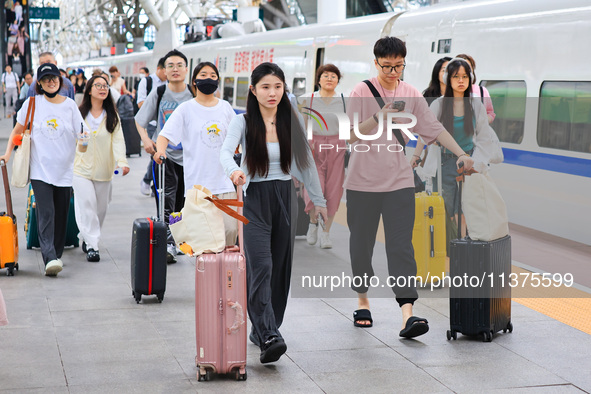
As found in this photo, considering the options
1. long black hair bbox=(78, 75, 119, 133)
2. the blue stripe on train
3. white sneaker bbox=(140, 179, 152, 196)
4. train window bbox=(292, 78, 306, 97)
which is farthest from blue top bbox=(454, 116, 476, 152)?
train window bbox=(292, 78, 306, 97)

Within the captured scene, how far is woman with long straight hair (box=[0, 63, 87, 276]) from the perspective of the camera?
7.04 metres

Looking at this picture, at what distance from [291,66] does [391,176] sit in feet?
33.9

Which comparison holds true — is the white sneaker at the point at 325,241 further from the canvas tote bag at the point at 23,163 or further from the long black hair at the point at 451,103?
the canvas tote bag at the point at 23,163

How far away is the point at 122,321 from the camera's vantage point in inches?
224

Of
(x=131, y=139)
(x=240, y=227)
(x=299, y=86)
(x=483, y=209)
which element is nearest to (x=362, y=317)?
(x=483, y=209)

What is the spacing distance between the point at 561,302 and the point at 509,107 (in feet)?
11.5

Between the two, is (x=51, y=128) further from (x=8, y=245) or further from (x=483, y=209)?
(x=483, y=209)

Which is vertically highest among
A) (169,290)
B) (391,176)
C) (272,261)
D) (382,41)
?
(382,41)

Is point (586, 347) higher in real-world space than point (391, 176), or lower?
lower

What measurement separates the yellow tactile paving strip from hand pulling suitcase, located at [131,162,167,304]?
2431 mm

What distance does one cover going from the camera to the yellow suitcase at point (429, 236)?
257 inches

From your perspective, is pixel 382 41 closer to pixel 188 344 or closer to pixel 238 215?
pixel 238 215

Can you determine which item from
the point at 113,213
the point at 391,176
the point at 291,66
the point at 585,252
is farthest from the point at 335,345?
the point at 291,66

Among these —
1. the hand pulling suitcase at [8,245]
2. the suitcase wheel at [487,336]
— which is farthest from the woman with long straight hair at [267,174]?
the hand pulling suitcase at [8,245]
